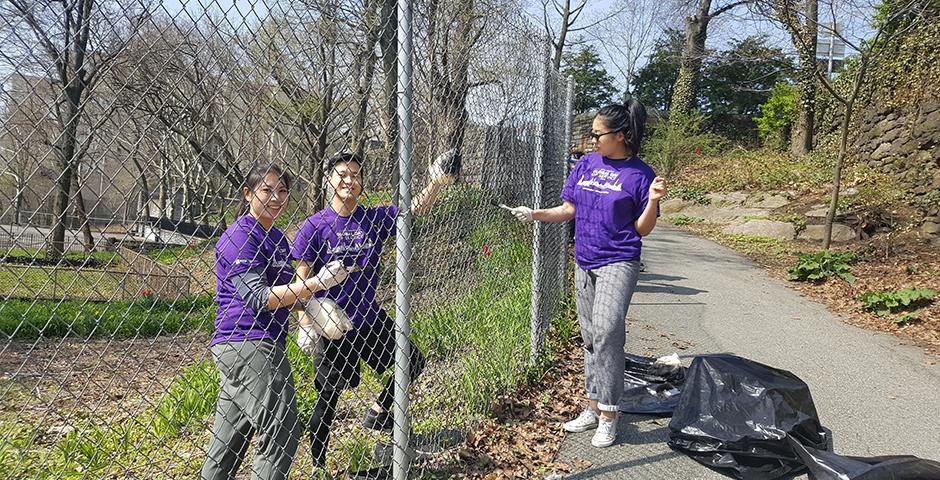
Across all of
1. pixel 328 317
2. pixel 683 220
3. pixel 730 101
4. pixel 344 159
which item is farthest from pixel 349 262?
pixel 730 101

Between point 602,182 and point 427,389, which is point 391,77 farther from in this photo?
point 427,389

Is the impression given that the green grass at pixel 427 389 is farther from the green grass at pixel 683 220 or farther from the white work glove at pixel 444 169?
the green grass at pixel 683 220

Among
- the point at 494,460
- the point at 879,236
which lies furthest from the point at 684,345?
the point at 879,236

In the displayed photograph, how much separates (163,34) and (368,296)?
1.60 metres

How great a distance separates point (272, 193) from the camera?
93.4 inches

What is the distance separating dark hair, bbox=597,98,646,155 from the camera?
341 centimetres

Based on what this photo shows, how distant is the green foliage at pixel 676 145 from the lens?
21641 mm

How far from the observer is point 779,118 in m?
25.1

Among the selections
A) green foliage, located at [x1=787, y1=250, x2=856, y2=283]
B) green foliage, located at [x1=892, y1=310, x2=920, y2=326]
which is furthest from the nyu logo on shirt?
green foliage, located at [x1=787, y1=250, x2=856, y2=283]

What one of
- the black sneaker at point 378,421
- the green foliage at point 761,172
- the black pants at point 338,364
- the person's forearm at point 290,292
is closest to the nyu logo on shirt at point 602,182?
the black pants at point 338,364

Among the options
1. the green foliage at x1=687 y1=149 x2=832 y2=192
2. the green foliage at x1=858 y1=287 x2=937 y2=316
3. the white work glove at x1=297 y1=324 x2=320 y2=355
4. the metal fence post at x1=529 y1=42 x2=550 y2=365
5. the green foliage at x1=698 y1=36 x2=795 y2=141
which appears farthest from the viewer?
the green foliage at x1=698 y1=36 x2=795 y2=141

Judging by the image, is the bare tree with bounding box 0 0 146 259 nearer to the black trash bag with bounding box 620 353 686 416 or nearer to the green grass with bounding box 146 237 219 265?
the green grass with bounding box 146 237 219 265

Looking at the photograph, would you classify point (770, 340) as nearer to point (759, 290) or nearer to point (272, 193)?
point (759, 290)

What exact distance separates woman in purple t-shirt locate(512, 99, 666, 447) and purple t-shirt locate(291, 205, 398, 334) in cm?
98
